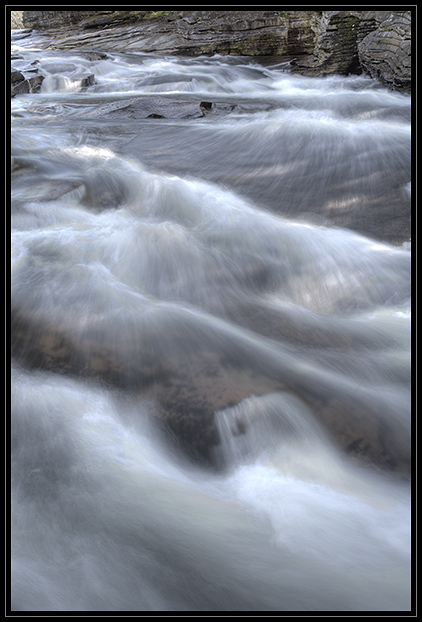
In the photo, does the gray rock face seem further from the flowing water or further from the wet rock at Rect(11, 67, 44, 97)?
the wet rock at Rect(11, 67, 44, 97)

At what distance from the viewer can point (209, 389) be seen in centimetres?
179

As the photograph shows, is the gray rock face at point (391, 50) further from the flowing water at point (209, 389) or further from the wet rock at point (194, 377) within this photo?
the wet rock at point (194, 377)

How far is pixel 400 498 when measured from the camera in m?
1.55

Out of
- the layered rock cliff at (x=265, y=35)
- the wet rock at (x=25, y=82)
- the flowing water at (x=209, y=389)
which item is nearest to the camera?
the flowing water at (x=209, y=389)

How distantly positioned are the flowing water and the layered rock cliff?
3.51 metres

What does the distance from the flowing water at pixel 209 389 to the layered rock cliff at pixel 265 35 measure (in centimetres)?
351

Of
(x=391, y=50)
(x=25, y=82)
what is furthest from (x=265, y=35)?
(x=25, y=82)

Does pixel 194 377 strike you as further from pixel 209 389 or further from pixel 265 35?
pixel 265 35

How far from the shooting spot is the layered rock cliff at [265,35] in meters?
6.29

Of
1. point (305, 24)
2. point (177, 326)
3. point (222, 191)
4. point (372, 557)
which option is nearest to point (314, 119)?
point (222, 191)

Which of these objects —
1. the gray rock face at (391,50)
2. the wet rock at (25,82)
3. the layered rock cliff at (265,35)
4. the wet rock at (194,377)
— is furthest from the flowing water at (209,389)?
the wet rock at (25,82)

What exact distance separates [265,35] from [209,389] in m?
11.6

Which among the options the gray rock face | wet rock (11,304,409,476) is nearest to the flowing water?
wet rock (11,304,409,476)
